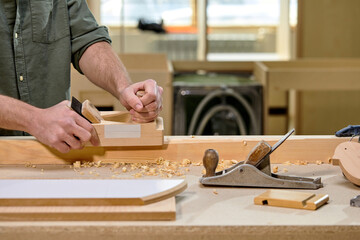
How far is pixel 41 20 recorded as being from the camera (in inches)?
84.5

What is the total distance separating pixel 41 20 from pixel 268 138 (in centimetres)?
103

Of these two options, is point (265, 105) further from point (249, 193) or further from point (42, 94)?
point (249, 193)

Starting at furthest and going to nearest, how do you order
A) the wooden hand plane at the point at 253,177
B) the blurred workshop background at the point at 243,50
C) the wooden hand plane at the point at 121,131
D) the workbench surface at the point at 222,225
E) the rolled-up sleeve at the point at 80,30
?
1. the blurred workshop background at the point at 243,50
2. the rolled-up sleeve at the point at 80,30
3. the wooden hand plane at the point at 121,131
4. the wooden hand plane at the point at 253,177
5. the workbench surface at the point at 222,225

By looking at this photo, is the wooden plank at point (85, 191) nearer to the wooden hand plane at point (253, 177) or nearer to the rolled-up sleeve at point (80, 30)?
the wooden hand plane at point (253, 177)

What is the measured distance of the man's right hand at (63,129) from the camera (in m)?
1.53

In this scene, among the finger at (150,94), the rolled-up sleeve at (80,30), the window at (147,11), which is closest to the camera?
the finger at (150,94)

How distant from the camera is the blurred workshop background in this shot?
4.19 metres

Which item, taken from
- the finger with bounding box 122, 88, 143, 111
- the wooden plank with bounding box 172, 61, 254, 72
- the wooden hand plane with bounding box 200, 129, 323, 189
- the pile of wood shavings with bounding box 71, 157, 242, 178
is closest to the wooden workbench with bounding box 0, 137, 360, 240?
the wooden hand plane with bounding box 200, 129, 323, 189

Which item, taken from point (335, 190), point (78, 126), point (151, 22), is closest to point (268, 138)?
point (335, 190)

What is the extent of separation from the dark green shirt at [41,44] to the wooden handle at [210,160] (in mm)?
1008

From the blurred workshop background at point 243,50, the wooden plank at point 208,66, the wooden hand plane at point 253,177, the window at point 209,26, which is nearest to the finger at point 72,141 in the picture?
the wooden hand plane at point 253,177

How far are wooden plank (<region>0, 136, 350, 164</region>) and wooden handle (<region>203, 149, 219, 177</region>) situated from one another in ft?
0.78

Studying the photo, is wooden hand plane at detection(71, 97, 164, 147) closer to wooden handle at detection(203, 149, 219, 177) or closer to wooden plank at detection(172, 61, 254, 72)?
wooden handle at detection(203, 149, 219, 177)

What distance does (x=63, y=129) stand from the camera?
153cm
